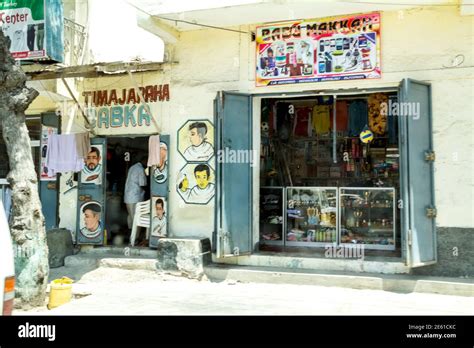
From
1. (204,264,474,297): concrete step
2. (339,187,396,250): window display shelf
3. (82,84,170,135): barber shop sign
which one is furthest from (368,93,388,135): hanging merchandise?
(82,84,170,135): barber shop sign

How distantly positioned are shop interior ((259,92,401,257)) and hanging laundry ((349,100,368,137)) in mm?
21

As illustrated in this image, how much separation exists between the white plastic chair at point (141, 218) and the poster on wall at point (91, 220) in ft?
2.31

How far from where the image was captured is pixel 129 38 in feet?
35.2

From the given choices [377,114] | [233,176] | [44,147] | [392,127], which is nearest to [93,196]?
[44,147]

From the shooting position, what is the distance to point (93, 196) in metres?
10.1

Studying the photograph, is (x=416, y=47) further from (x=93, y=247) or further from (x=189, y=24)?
(x=93, y=247)

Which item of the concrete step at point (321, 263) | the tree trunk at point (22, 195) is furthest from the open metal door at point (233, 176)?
the tree trunk at point (22, 195)

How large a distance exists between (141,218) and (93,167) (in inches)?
60.2

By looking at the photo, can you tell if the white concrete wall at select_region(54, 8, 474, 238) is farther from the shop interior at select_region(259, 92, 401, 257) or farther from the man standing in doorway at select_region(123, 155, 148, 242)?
the man standing in doorway at select_region(123, 155, 148, 242)

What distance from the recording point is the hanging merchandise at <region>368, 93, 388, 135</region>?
9672 millimetres

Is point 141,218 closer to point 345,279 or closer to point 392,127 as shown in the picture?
point 345,279

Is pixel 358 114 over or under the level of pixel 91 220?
over

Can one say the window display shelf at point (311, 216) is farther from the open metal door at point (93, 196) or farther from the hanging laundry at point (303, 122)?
the open metal door at point (93, 196)
